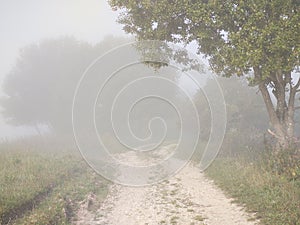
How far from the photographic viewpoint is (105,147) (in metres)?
41.6

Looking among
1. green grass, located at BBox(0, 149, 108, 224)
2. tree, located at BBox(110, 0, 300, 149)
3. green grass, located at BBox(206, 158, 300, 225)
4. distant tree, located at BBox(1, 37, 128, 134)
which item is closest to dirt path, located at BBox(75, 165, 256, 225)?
green grass, located at BBox(206, 158, 300, 225)

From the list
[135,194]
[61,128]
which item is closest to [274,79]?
[135,194]

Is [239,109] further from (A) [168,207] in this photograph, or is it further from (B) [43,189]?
(B) [43,189]

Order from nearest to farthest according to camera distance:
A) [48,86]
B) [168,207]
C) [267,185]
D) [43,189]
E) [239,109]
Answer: [267,185] < [168,207] < [43,189] < [239,109] < [48,86]

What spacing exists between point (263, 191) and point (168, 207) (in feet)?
14.0

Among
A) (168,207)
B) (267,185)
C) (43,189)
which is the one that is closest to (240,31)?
(267,185)

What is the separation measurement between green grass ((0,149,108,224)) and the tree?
9.98m

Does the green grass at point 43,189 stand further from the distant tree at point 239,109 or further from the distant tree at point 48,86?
the distant tree at point 48,86

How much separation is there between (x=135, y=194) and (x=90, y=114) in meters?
42.0

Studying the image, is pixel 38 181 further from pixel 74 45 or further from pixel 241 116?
pixel 74 45

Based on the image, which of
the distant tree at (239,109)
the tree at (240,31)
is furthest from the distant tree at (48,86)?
the tree at (240,31)

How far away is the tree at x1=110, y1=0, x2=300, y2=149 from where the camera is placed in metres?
14.9

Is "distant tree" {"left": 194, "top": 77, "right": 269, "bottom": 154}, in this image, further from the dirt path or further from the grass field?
the grass field

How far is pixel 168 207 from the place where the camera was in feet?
46.5
